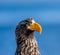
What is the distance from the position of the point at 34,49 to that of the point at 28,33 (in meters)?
0.24

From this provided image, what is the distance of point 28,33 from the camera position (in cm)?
1097

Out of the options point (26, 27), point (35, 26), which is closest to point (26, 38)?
point (26, 27)

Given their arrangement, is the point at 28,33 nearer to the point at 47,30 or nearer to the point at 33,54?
the point at 33,54

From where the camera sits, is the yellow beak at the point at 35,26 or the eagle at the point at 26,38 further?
the eagle at the point at 26,38

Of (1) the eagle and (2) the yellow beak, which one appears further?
(1) the eagle

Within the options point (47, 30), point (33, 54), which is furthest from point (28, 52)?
point (47, 30)

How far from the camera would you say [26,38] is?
10992mm

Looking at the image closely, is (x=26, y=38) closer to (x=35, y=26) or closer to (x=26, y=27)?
(x=26, y=27)

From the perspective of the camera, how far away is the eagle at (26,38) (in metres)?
10.9

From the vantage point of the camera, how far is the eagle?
1088cm

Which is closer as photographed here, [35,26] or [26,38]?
[35,26]

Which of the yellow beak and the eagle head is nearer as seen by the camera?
the yellow beak

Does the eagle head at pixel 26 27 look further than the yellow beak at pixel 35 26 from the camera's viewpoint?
Yes

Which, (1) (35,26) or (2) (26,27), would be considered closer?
(1) (35,26)
